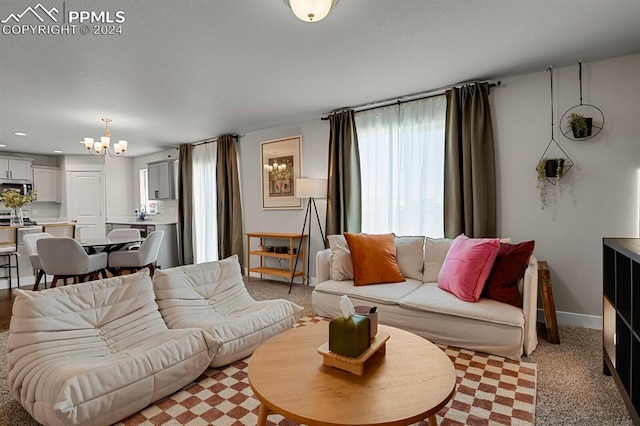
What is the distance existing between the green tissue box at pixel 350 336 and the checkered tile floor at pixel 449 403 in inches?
22.4

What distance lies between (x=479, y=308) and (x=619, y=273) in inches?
33.6

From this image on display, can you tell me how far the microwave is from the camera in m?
6.81

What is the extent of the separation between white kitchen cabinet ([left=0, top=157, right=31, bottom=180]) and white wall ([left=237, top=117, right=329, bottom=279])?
16.3 feet

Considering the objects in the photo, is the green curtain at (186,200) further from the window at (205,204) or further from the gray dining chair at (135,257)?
the gray dining chair at (135,257)

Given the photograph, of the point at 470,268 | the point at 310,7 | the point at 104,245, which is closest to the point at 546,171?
the point at 470,268

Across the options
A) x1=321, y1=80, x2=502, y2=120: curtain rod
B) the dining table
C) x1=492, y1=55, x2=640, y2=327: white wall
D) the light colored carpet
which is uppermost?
x1=321, y1=80, x2=502, y2=120: curtain rod

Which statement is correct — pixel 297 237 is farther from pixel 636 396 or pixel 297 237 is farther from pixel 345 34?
pixel 636 396

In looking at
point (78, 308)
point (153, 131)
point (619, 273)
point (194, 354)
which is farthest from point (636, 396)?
point (153, 131)

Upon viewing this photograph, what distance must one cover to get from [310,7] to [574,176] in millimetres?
2773

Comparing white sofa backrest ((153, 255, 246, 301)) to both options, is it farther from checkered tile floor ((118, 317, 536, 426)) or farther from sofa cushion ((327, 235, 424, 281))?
sofa cushion ((327, 235, 424, 281))

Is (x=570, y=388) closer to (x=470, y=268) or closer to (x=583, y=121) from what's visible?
(x=470, y=268)

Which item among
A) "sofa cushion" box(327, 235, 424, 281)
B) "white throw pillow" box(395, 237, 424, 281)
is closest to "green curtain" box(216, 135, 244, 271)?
"sofa cushion" box(327, 235, 424, 281)

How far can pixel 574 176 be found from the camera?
3053 mm

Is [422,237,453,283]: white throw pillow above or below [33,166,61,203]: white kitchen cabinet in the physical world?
below
